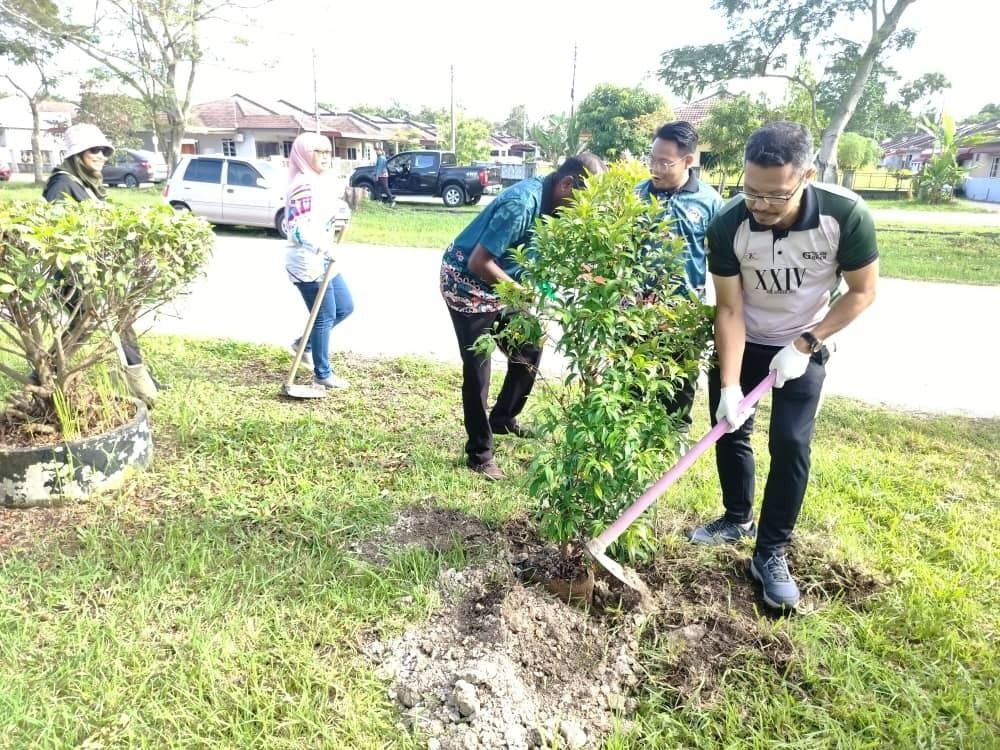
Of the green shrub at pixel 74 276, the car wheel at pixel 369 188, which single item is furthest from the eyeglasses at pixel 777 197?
the car wheel at pixel 369 188

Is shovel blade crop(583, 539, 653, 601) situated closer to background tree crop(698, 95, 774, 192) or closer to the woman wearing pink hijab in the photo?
the woman wearing pink hijab

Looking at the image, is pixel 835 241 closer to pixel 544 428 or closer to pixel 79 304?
pixel 544 428

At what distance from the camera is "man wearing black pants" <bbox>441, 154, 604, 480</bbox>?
9.37ft

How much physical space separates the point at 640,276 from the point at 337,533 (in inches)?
64.8

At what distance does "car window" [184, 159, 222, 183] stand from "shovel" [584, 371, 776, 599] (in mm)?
12106

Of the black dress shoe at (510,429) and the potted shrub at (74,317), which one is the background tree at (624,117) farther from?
the potted shrub at (74,317)

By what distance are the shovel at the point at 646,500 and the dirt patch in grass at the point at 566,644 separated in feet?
0.44

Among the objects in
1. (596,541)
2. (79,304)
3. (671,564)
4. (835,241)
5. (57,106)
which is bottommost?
(671,564)

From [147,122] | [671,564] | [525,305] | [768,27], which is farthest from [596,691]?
[147,122]

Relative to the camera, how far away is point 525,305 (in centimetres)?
226

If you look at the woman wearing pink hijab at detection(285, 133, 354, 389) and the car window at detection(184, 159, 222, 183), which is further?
the car window at detection(184, 159, 222, 183)

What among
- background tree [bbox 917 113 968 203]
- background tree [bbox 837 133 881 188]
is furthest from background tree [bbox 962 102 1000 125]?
background tree [bbox 917 113 968 203]

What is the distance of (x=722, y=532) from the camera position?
2.82 m

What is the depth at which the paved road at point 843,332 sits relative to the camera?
500 centimetres
